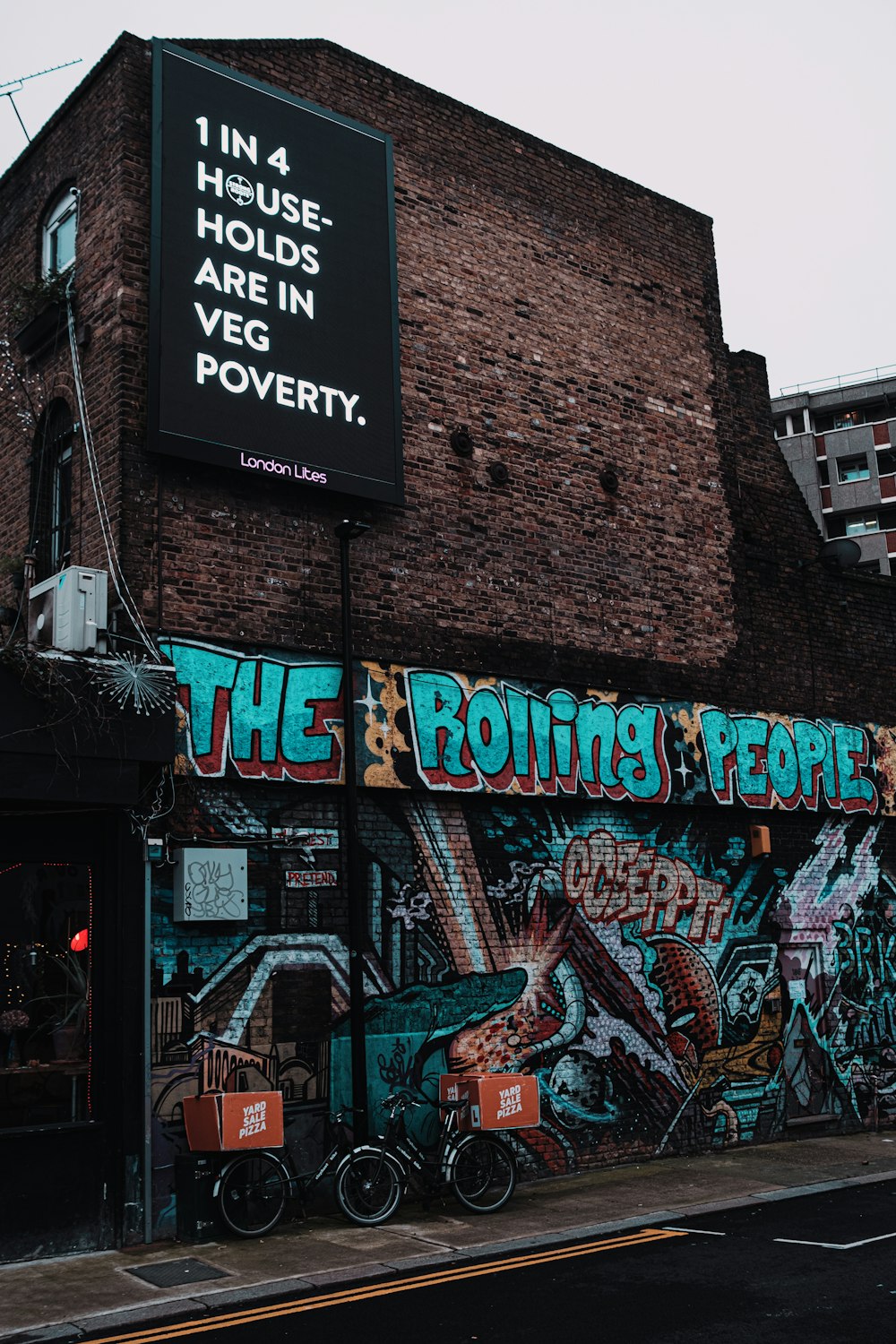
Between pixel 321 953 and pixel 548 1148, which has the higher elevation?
pixel 321 953

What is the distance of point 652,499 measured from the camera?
51.5 feet

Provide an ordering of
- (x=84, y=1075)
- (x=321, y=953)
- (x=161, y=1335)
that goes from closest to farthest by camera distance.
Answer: (x=161, y=1335), (x=84, y=1075), (x=321, y=953)

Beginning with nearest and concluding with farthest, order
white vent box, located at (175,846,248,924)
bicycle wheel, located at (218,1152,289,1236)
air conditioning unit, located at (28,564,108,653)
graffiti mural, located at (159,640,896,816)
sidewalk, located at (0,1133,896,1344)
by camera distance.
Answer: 1. sidewalk, located at (0,1133,896,1344)
2. bicycle wheel, located at (218,1152,289,1236)
3. air conditioning unit, located at (28,564,108,653)
4. white vent box, located at (175,846,248,924)
5. graffiti mural, located at (159,640,896,816)

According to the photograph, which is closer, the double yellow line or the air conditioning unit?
the double yellow line

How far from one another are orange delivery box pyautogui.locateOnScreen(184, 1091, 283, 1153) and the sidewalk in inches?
30.6

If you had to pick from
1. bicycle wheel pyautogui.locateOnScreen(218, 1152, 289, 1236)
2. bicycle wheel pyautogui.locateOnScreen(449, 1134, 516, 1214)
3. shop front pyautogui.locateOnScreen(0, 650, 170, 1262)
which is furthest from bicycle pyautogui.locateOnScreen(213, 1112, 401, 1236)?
shop front pyautogui.locateOnScreen(0, 650, 170, 1262)

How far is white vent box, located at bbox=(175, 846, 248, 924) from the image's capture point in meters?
10.8

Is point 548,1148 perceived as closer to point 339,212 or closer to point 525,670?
point 525,670

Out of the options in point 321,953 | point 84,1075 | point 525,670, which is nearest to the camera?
point 84,1075

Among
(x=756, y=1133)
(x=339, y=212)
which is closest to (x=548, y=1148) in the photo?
(x=756, y=1133)

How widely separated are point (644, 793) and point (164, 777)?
6068mm

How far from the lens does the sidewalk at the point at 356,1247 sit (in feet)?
27.0

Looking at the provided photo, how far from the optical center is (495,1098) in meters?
11.3

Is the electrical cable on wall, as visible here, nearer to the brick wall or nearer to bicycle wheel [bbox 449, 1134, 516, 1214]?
the brick wall
